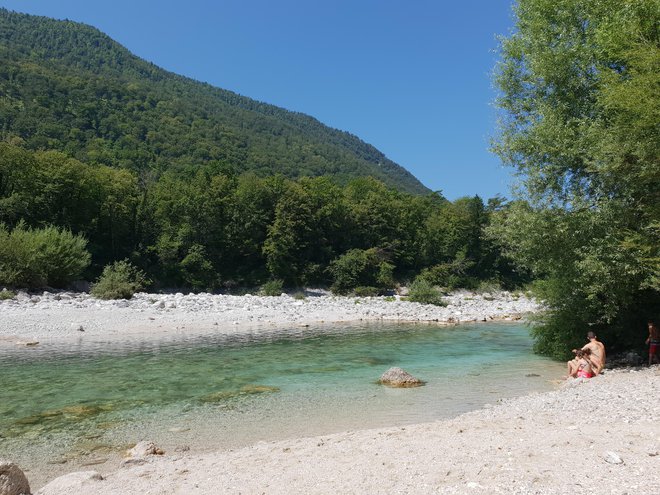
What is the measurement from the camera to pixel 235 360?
17.3m

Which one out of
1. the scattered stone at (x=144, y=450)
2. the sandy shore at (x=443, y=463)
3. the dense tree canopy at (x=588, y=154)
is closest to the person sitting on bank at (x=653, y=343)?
the dense tree canopy at (x=588, y=154)

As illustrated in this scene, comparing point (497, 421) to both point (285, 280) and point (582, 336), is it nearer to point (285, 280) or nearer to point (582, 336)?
point (582, 336)

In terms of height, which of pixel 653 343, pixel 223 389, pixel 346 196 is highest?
pixel 346 196

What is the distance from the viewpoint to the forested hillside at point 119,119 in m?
77.5

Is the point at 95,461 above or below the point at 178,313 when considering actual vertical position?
above

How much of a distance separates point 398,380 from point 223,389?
187 inches

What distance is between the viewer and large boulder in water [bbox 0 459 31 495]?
559cm

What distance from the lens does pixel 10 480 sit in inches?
223

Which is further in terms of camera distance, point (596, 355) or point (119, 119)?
point (119, 119)

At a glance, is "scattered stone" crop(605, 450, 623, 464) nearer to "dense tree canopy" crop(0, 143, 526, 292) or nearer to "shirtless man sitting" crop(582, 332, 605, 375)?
"shirtless man sitting" crop(582, 332, 605, 375)

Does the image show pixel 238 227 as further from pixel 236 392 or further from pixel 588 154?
pixel 588 154

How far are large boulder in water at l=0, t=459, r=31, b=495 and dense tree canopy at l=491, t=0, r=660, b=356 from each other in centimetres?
1249

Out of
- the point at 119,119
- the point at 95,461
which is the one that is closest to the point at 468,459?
the point at 95,461

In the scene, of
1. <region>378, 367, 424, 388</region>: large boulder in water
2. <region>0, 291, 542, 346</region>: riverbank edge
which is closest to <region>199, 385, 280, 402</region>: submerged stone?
<region>378, 367, 424, 388</region>: large boulder in water
